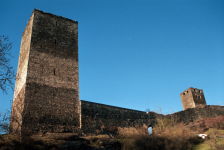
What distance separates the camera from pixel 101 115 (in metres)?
14.6

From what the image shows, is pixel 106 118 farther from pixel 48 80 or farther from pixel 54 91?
pixel 48 80

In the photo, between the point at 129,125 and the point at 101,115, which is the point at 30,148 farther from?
the point at 129,125

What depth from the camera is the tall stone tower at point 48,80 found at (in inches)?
482

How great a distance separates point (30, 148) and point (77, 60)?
8112mm

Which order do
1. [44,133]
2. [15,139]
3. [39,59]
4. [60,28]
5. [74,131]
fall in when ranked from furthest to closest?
[60,28], [39,59], [74,131], [44,133], [15,139]

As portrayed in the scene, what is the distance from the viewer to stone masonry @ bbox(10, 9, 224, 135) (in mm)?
12391

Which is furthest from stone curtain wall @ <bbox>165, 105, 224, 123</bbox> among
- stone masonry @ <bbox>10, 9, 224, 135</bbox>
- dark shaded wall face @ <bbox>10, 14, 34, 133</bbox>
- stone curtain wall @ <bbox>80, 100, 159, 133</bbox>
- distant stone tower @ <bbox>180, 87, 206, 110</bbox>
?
dark shaded wall face @ <bbox>10, 14, 34, 133</bbox>

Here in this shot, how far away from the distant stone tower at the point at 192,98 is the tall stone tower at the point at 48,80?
1976 cm

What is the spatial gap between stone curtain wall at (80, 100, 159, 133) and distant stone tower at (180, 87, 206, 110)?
13.7m

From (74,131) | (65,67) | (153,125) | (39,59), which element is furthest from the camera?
(153,125)

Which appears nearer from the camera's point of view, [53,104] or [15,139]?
[15,139]

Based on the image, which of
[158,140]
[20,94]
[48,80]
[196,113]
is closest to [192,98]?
[196,113]

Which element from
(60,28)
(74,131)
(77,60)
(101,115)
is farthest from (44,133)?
(60,28)

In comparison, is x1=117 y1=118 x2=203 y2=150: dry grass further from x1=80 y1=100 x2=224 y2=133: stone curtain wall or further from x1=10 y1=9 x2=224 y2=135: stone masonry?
x1=10 y1=9 x2=224 y2=135: stone masonry
